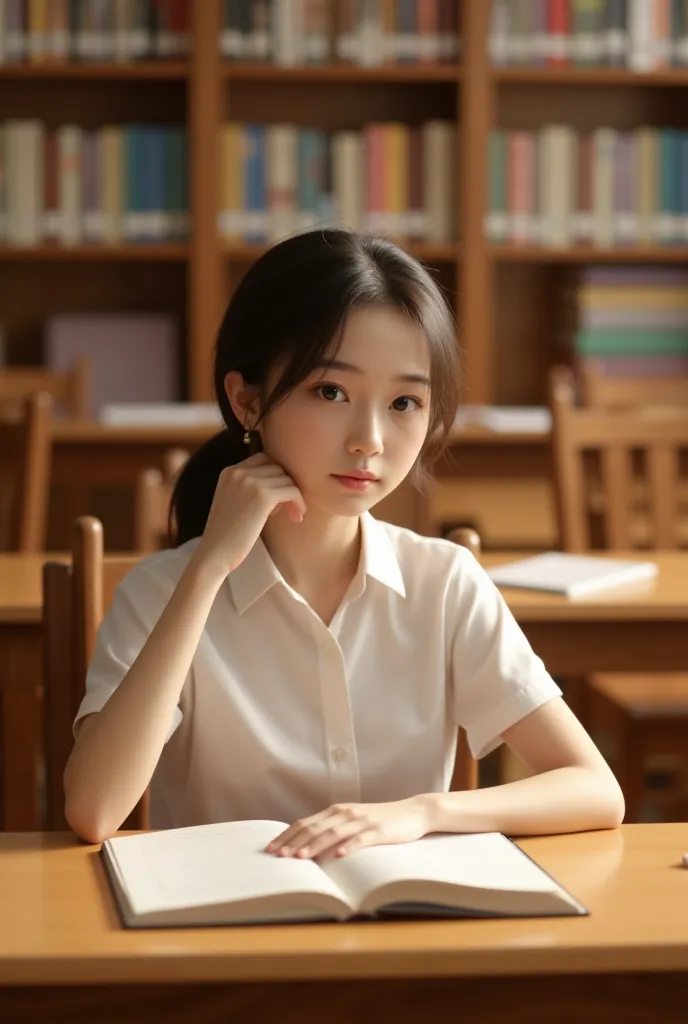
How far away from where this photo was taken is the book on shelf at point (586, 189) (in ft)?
13.1

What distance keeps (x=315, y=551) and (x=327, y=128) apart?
3.14 metres

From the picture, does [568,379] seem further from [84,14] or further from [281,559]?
[281,559]

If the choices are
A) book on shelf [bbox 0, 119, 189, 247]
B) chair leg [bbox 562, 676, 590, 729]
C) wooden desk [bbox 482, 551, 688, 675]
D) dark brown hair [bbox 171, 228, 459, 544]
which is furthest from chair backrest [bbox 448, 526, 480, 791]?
book on shelf [bbox 0, 119, 189, 247]

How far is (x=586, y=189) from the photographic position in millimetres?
4023

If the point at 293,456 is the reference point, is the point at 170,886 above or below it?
below

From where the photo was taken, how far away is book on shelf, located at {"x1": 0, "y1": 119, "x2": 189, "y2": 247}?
3.94 metres

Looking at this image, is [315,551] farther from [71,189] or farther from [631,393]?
[71,189]

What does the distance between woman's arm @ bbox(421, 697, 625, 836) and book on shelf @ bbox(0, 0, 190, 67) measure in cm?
315

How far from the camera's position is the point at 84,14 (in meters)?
3.90

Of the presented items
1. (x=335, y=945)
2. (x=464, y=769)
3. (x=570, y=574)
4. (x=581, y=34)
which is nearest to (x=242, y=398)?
(x=464, y=769)

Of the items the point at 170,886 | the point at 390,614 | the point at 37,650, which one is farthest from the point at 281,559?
the point at 37,650

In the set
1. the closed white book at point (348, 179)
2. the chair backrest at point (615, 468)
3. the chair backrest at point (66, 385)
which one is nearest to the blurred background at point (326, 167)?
the closed white book at point (348, 179)

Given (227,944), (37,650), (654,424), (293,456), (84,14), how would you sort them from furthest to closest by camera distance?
(84,14) → (654,424) → (37,650) → (293,456) → (227,944)

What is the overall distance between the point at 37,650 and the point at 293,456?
0.73 m
